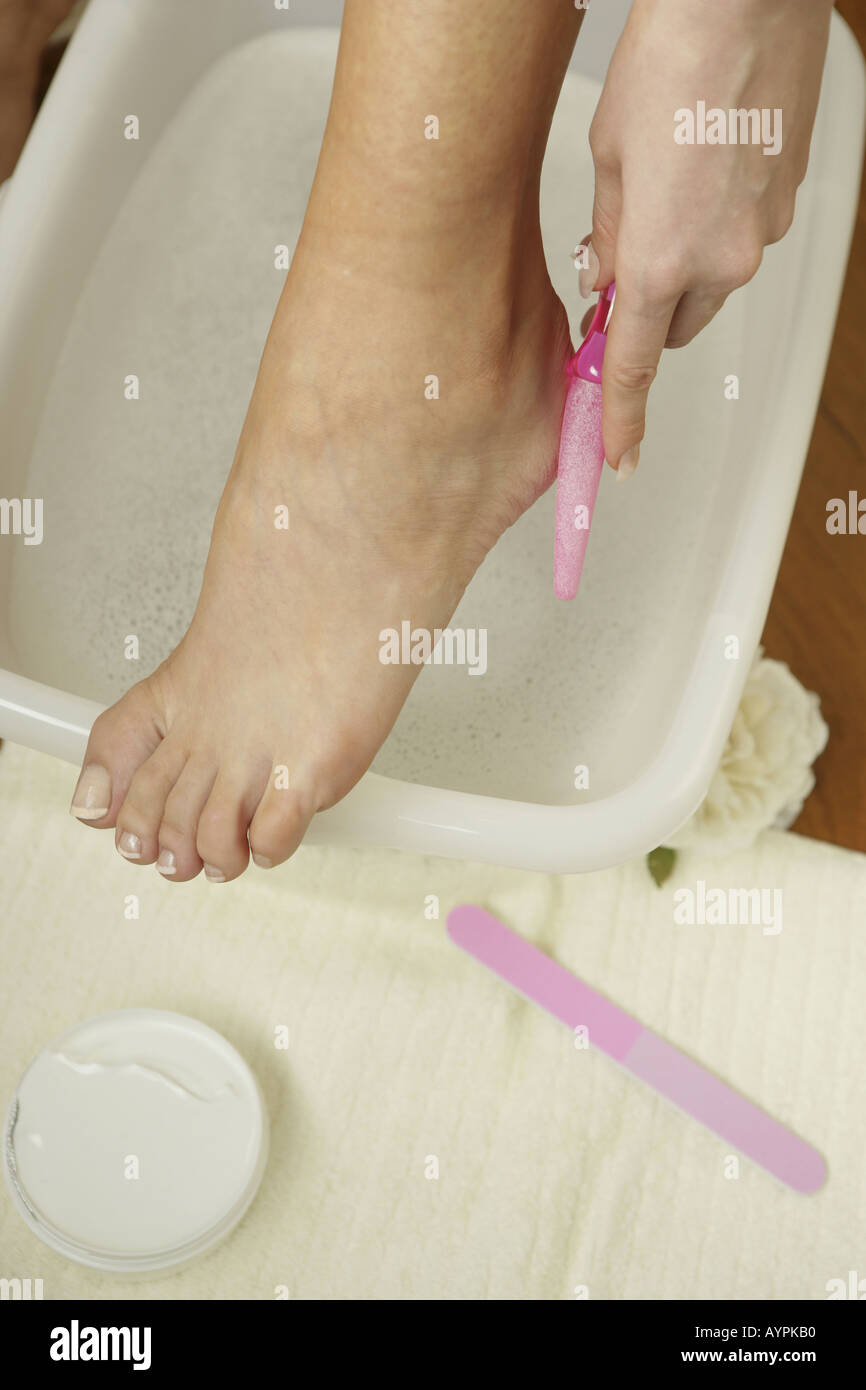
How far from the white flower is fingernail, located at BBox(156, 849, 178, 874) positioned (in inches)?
13.8

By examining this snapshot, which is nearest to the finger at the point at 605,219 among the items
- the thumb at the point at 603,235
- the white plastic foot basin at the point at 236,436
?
the thumb at the point at 603,235

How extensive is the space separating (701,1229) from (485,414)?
0.53 m

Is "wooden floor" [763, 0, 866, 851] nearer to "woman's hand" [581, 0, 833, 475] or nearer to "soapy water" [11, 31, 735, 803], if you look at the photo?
"soapy water" [11, 31, 735, 803]

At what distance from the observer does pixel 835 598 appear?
97 cm

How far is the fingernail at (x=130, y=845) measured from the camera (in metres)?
0.65

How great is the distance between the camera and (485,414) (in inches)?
24.5

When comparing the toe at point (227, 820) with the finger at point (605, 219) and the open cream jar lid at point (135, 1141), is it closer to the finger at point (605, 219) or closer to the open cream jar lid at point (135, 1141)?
the open cream jar lid at point (135, 1141)

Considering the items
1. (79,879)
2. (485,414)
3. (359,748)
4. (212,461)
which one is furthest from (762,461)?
(79,879)

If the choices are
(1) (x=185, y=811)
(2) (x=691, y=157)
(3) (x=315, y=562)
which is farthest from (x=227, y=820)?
Result: (2) (x=691, y=157)

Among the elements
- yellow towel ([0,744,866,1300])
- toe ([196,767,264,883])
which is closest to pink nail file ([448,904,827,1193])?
yellow towel ([0,744,866,1300])

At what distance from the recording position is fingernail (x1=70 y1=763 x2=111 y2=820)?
0.64 m

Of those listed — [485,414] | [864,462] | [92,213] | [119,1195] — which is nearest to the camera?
[485,414]

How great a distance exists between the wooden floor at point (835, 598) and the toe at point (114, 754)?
1.63ft
